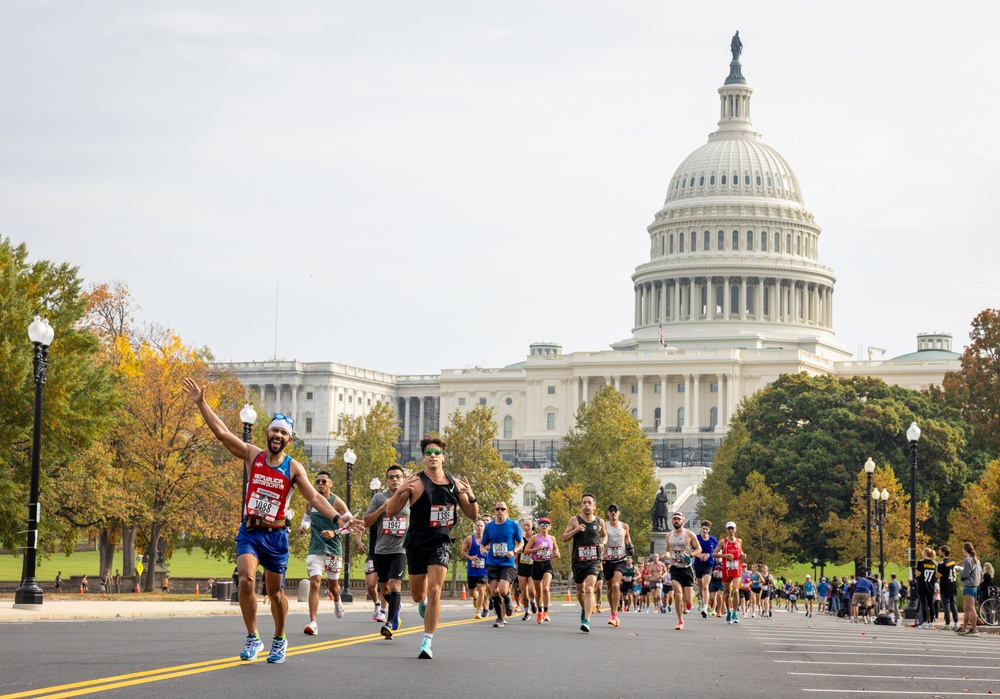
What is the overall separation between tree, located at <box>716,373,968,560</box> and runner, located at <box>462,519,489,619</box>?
56.2m

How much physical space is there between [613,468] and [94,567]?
28.1 meters

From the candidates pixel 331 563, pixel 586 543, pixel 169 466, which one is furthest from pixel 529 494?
pixel 331 563

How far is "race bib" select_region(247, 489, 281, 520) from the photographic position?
604 inches

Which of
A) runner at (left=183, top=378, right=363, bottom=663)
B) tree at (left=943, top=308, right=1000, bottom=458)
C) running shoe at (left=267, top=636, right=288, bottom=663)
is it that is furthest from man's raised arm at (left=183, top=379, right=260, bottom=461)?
tree at (left=943, top=308, right=1000, bottom=458)

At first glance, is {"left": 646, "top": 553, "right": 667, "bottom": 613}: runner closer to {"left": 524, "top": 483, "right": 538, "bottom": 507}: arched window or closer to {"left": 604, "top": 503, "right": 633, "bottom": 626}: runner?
{"left": 604, "top": 503, "right": 633, "bottom": 626}: runner

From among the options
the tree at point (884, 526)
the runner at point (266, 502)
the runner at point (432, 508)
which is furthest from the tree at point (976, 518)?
the runner at point (266, 502)

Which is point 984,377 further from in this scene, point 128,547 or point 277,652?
point 277,652

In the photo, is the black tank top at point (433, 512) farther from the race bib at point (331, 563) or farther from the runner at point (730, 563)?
the runner at point (730, 563)

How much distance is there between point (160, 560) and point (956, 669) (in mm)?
54589

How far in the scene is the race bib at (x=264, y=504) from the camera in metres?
15.4

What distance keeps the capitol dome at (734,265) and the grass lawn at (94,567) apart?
85.1 metres

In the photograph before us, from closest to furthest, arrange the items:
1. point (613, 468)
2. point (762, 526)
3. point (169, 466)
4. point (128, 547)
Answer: point (169, 466) → point (128, 547) → point (762, 526) → point (613, 468)

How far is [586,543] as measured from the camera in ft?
83.6

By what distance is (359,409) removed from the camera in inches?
7608
